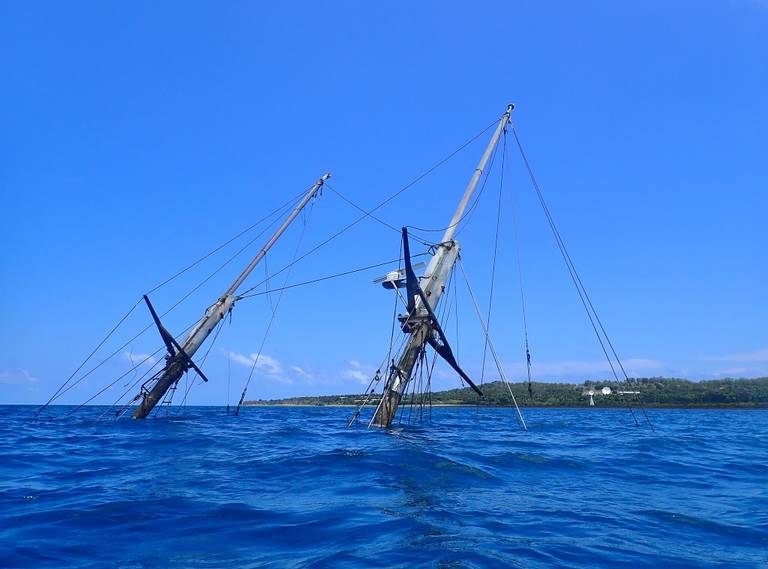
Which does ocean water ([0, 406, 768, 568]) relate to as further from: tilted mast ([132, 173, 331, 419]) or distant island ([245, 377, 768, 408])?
distant island ([245, 377, 768, 408])

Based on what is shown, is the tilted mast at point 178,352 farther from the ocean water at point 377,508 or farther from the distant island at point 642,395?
the distant island at point 642,395

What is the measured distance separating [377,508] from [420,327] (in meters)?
15.6

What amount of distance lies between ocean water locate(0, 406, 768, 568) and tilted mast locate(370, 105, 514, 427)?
7.03 metres

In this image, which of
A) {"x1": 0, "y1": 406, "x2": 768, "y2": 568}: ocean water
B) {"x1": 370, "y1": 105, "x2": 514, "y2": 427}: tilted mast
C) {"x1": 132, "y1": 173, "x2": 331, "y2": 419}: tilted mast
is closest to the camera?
{"x1": 0, "y1": 406, "x2": 768, "y2": 568}: ocean water

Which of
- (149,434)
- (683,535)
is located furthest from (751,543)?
(149,434)

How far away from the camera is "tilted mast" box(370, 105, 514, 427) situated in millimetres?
23516

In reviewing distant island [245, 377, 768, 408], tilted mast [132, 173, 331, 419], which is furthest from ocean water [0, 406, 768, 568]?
distant island [245, 377, 768, 408]

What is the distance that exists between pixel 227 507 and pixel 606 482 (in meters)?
8.47

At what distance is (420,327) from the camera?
24.3m

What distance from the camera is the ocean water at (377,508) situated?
21.6 ft

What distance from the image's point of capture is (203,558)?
250 inches

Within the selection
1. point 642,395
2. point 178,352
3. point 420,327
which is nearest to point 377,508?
point 420,327

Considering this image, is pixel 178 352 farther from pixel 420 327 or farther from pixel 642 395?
pixel 642 395

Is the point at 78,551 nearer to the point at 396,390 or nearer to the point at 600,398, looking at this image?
the point at 396,390
